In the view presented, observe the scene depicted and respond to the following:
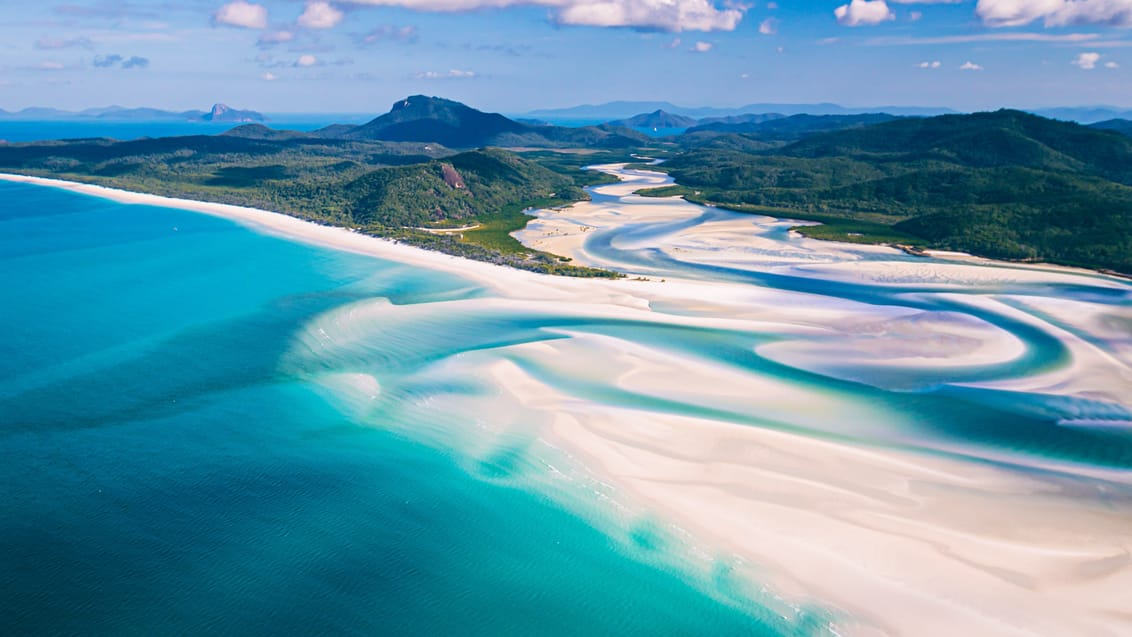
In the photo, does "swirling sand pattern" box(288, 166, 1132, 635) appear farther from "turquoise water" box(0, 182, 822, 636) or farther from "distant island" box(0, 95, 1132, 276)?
"distant island" box(0, 95, 1132, 276)

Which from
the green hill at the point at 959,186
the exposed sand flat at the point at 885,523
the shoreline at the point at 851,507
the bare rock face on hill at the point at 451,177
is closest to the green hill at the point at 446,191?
the bare rock face on hill at the point at 451,177

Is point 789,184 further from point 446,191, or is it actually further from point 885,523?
point 885,523

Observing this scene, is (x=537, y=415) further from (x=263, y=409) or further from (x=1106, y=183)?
(x=1106, y=183)

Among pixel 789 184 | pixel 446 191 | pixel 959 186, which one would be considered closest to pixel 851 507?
pixel 959 186

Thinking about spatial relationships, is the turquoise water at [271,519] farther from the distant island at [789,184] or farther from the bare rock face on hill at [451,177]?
the bare rock face on hill at [451,177]

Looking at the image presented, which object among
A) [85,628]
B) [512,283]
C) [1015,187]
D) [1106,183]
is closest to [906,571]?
[85,628]

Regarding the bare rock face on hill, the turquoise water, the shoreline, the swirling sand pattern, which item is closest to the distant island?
the bare rock face on hill
